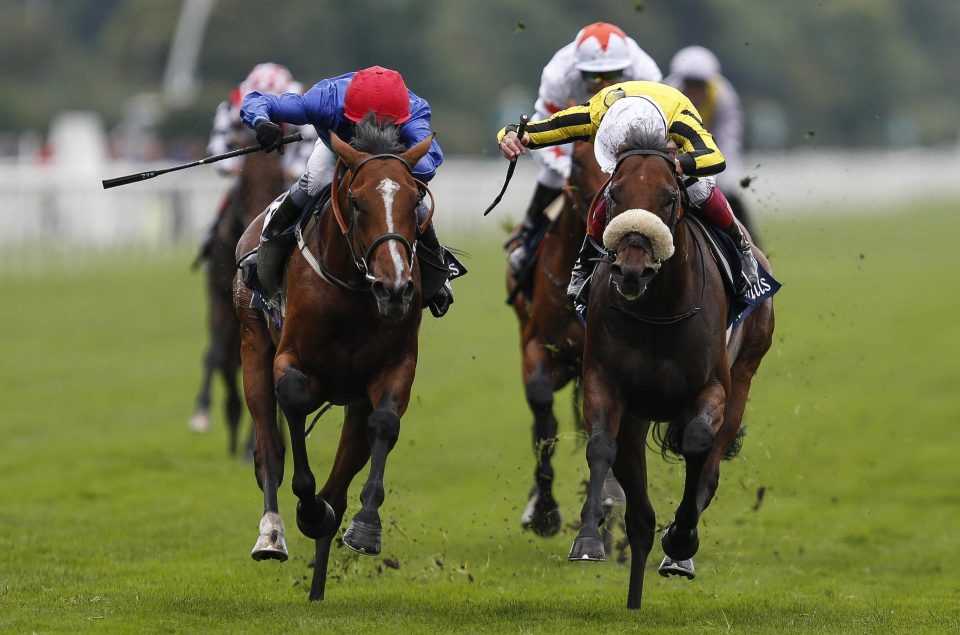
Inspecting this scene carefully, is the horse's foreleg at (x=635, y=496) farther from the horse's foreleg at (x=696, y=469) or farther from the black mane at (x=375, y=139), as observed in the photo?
the black mane at (x=375, y=139)

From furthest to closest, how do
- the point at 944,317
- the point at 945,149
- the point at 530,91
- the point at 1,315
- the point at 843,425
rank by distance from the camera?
the point at 945,149 < the point at 530,91 < the point at 944,317 < the point at 1,315 < the point at 843,425

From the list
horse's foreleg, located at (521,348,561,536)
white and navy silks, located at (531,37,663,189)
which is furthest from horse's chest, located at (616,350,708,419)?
white and navy silks, located at (531,37,663,189)

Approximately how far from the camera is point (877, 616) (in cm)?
694

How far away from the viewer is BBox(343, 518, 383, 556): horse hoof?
6.30 m

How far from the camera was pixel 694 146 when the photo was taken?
6.44 metres

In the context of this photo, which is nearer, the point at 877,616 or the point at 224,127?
the point at 877,616

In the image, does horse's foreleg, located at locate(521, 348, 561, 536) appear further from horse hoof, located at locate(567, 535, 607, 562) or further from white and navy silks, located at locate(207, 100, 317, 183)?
white and navy silks, located at locate(207, 100, 317, 183)

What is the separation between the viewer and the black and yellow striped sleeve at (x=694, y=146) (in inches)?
248

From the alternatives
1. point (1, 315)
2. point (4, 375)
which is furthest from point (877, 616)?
point (1, 315)

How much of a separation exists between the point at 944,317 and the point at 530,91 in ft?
103

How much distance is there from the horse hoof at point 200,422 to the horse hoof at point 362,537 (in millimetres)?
6491

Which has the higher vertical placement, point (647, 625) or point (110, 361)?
point (110, 361)

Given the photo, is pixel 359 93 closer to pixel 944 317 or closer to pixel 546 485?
pixel 546 485

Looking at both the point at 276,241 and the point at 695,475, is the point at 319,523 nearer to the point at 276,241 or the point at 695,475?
the point at 276,241
